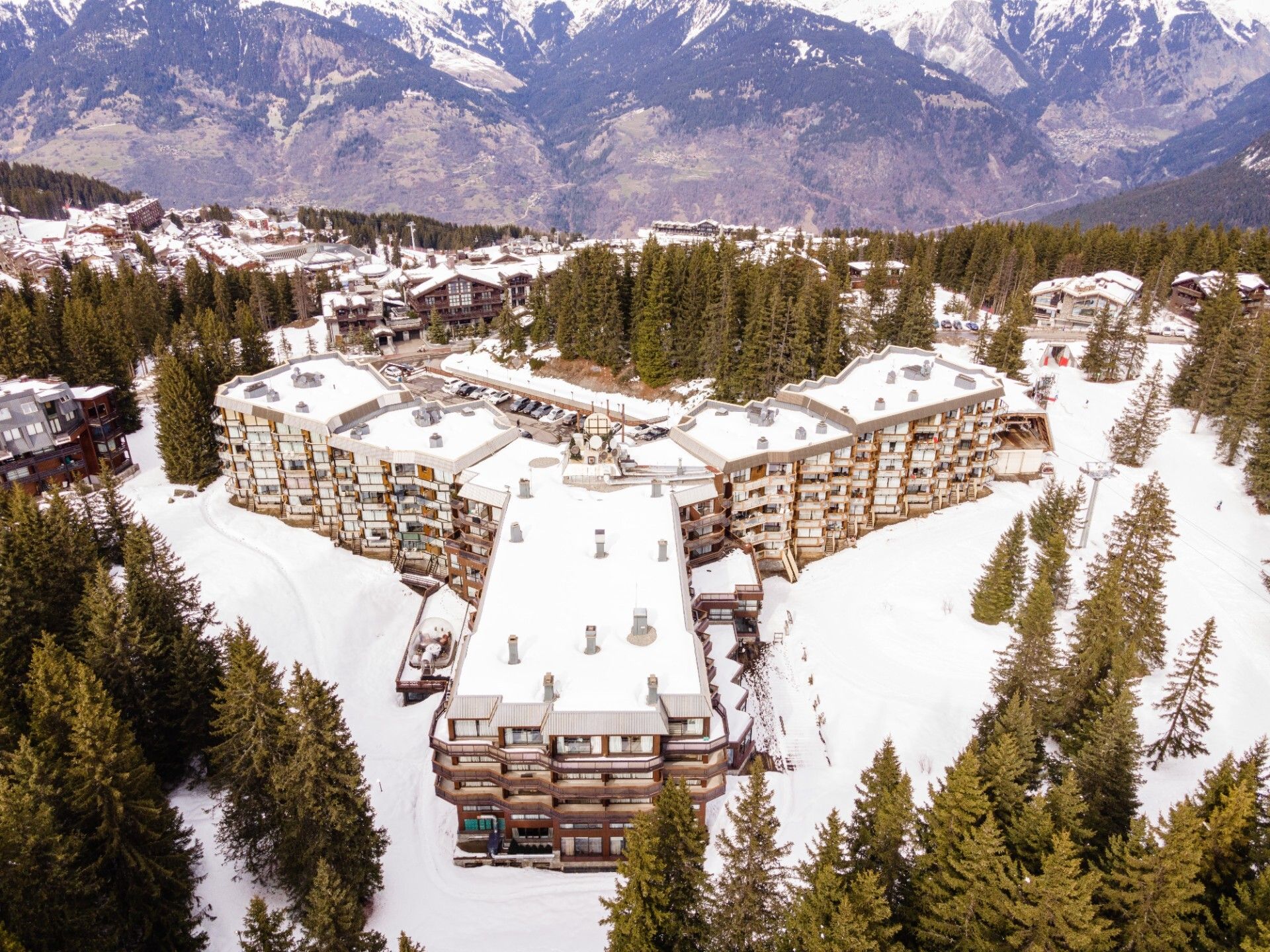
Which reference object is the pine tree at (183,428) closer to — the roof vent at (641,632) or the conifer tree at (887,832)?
the roof vent at (641,632)

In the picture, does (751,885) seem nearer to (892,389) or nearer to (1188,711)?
(1188,711)

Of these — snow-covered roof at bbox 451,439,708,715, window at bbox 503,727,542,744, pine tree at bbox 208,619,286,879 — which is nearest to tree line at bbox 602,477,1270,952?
snow-covered roof at bbox 451,439,708,715

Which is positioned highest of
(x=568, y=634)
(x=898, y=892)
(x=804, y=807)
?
(x=568, y=634)

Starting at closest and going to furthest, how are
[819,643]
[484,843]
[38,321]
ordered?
[484,843], [819,643], [38,321]

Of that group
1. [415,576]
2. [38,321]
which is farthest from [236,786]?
[38,321]

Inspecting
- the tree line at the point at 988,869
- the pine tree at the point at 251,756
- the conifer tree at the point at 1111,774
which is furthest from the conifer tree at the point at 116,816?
the conifer tree at the point at 1111,774

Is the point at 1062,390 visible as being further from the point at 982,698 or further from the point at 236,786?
the point at 236,786
